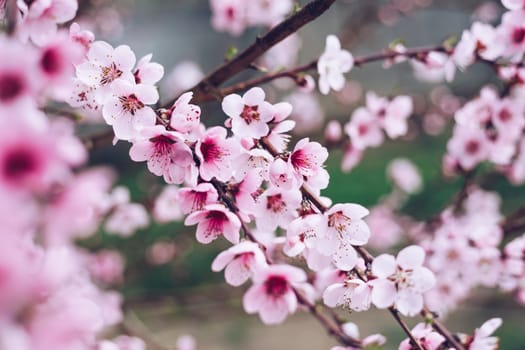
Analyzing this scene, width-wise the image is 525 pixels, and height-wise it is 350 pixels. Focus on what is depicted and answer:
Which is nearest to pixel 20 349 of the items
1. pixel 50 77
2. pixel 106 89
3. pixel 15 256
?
pixel 15 256

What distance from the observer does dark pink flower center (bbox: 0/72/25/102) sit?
54 centimetres

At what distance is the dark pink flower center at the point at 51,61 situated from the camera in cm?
70

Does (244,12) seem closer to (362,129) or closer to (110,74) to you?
(362,129)

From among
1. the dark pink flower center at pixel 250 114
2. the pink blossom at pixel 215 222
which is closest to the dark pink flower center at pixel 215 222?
the pink blossom at pixel 215 222

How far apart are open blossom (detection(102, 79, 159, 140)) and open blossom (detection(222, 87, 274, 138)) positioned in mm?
162

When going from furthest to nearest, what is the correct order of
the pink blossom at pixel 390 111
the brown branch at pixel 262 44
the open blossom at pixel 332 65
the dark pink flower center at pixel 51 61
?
the pink blossom at pixel 390 111, the open blossom at pixel 332 65, the brown branch at pixel 262 44, the dark pink flower center at pixel 51 61

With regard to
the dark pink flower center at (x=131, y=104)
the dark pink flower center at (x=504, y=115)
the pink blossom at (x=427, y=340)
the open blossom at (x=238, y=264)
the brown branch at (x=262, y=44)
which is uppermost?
the dark pink flower center at (x=504, y=115)

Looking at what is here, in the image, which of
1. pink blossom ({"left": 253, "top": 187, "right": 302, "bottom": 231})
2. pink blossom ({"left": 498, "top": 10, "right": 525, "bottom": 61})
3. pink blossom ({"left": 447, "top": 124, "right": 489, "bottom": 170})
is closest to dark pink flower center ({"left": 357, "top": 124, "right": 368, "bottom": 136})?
pink blossom ({"left": 447, "top": 124, "right": 489, "bottom": 170})

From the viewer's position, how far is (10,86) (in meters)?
0.55

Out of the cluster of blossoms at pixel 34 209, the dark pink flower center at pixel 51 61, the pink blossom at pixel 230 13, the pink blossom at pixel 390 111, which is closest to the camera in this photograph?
A: the cluster of blossoms at pixel 34 209

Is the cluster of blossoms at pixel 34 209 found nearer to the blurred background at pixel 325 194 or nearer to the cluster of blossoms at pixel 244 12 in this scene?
the blurred background at pixel 325 194

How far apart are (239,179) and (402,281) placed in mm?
392

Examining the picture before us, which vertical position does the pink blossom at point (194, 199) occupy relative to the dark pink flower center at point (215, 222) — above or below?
above

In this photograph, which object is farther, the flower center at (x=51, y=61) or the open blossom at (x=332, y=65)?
the open blossom at (x=332, y=65)
